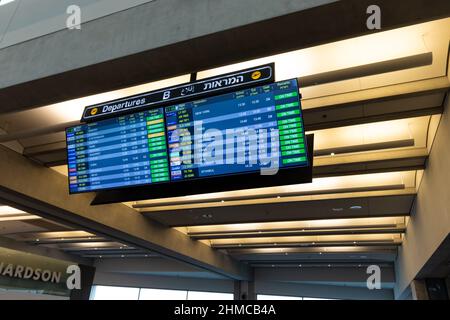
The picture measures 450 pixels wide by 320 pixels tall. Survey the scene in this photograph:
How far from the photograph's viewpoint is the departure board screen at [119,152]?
2.63m

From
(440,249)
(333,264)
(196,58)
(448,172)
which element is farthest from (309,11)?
(333,264)

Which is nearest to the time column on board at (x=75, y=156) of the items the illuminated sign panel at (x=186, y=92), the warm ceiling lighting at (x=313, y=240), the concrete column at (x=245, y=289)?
the illuminated sign panel at (x=186, y=92)

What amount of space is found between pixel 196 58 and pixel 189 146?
24.7 inches

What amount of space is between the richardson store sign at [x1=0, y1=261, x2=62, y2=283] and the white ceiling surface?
8901 millimetres

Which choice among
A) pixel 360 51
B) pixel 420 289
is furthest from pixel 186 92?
pixel 420 289

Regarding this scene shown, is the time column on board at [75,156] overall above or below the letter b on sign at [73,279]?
above

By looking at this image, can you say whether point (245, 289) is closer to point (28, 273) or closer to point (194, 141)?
point (28, 273)

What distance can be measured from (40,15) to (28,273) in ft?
33.1

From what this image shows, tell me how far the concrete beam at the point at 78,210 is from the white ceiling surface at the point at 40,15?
1.86 m

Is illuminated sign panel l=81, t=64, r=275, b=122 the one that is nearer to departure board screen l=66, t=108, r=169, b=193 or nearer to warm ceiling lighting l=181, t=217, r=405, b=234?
departure board screen l=66, t=108, r=169, b=193

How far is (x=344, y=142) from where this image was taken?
435cm

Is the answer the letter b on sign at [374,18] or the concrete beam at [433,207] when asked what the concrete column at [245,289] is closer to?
the concrete beam at [433,207]

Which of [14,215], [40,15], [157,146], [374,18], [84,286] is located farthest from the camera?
[84,286]

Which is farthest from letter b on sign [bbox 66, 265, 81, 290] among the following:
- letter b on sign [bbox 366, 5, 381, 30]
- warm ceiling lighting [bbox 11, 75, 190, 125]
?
letter b on sign [bbox 366, 5, 381, 30]
